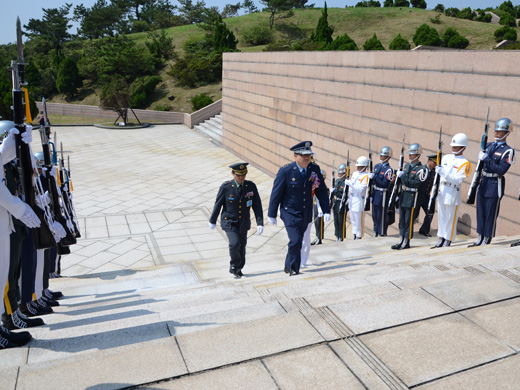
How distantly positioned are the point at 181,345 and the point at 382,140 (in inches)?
274

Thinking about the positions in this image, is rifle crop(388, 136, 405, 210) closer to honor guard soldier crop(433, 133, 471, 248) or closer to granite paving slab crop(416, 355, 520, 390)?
honor guard soldier crop(433, 133, 471, 248)

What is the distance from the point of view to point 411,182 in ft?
22.1

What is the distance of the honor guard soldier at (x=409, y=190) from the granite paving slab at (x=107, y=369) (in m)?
4.95

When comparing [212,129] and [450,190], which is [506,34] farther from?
[450,190]

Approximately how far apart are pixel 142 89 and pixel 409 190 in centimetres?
2530

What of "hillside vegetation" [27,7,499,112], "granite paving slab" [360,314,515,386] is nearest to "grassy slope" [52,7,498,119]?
"hillside vegetation" [27,7,499,112]

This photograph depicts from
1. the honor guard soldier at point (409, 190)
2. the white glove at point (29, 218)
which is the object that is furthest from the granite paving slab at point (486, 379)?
the honor guard soldier at point (409, 190)

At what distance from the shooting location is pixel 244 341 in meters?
2.82

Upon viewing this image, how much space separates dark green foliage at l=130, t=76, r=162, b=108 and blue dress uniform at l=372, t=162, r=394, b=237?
23074mm

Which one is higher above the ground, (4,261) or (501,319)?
(4,261)

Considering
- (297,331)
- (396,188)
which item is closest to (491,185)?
(396,188)

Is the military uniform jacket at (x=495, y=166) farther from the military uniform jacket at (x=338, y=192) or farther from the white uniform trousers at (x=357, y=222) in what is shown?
the military uniform jacket at (x=338, y=192)

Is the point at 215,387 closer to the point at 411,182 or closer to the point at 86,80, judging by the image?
the point at 411,182

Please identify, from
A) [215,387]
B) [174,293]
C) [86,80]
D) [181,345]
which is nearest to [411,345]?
[215,387]
